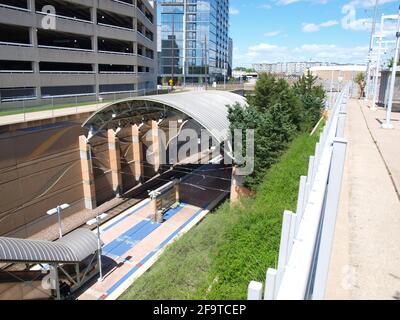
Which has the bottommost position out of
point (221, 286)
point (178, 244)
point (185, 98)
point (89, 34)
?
point (178, 244)

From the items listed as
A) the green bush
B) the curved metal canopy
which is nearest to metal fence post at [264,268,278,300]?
the curved metal canopy

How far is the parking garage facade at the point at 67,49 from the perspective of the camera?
86.4 ft

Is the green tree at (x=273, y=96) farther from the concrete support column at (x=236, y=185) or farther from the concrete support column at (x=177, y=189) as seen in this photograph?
the concrete support column at (x=177, y=189)

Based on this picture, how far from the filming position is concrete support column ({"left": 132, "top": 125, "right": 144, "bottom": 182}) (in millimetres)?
27156

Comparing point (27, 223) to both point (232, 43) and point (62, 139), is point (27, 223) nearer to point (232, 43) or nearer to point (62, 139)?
point (62, 139)

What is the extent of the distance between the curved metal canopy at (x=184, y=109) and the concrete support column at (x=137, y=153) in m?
1.68

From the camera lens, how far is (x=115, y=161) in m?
25.0

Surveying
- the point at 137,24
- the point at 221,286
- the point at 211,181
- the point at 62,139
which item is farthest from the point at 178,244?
the point at 137,24

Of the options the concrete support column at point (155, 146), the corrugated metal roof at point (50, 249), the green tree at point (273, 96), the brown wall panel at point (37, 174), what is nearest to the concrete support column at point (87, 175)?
the brown wall panel at point (37, 174)

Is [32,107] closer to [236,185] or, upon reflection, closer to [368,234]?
[236,185]

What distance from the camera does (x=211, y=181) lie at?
2898 centimetres

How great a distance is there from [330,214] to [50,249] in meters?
13.6

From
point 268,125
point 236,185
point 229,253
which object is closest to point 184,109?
point 268,125
